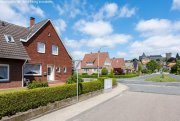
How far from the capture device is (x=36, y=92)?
9523 millimetres

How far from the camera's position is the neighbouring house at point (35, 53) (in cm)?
1684

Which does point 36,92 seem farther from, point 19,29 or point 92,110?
point 19,29

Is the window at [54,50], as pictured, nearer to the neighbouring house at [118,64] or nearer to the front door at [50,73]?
the front door at [50,73]

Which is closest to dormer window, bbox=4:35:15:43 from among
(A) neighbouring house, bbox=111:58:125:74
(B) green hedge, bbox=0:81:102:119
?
(B) green hedge, bbox=0:81:102:119

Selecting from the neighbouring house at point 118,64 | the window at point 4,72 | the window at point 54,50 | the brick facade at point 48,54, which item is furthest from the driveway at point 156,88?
the neighbouring house at point 118,64

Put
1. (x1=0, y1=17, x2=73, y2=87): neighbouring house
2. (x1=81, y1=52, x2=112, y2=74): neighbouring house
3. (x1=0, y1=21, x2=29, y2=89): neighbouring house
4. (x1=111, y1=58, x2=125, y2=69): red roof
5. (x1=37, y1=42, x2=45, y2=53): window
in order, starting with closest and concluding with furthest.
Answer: (x1=0, y1=21, x2=29, y2=89): neighbouring house
(x1=0, y1=17, x2=73, y2=87): neighbouring house
(x1=37, y1=42, x2=45, y2=53): window
(x1=81, y1=52, x2=112, y2=74): neighbouring house
(x1=111, y1=58, x2=125, y2=69): red roof

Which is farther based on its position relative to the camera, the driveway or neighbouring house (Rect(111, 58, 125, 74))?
neighbouring house (Rect(111, 58, 125, 74))

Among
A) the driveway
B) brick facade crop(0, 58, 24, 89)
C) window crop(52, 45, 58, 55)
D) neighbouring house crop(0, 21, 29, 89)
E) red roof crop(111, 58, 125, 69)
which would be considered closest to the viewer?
neighbouring house crop(0, 21, 29, 89)

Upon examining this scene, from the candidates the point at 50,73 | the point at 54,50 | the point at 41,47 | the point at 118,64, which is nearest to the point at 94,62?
the point at 118,64

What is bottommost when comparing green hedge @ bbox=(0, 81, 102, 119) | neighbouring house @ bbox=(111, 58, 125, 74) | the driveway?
the driveway

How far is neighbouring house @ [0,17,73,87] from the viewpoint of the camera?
55.3 ft

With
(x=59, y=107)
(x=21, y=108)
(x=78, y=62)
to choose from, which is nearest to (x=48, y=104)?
(x=59, y=107)

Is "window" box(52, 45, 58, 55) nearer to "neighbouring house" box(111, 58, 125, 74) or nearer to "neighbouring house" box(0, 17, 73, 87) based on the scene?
"neighbouring house" box(0, 17, 73, 87)

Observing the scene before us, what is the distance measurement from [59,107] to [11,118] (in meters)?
3.47
